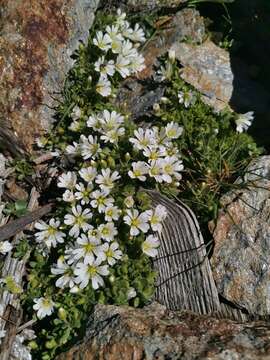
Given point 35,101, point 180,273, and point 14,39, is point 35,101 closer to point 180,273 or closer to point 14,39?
point 14,39

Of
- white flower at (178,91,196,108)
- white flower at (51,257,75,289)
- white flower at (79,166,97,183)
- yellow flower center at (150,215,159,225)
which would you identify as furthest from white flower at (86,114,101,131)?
white flower at (51,257,75,289)

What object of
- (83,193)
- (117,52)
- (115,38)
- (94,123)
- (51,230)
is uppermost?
(115,38)

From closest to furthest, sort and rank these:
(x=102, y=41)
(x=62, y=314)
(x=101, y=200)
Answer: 1. (x=62, y=314)
2. (x=101, y=200)
3. (x=102, y=41)

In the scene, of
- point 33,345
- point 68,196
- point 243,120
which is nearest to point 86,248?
point 68,196

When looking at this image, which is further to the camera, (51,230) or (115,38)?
(115,38)

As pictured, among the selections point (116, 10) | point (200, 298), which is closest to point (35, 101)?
point (116, 10)

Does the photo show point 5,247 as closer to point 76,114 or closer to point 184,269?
point 76,114

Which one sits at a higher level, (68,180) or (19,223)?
(68,180)

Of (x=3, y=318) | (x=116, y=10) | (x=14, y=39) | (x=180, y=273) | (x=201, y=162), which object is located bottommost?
(x=3, y=318)
